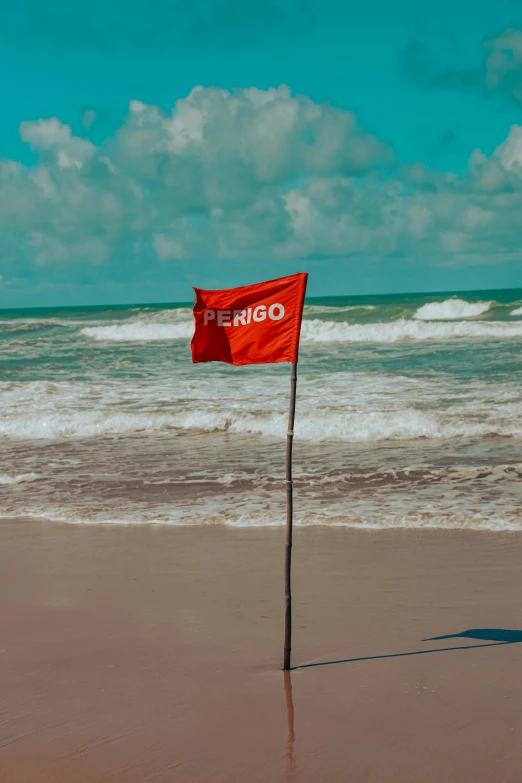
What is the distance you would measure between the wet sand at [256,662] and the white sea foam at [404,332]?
29.8m

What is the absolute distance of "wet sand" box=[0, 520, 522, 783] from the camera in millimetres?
3764

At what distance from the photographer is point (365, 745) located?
384 centimetres

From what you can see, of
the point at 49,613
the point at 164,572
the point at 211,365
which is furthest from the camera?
the point at 211,365

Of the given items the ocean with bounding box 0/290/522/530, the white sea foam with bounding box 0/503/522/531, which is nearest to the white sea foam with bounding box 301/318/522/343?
the ocean with bounding box 0/290/522/530

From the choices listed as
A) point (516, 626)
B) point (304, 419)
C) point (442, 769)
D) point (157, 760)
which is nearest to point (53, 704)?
point (157, 760)

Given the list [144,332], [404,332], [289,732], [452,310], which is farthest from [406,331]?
[289,732]

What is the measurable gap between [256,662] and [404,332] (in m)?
34.0

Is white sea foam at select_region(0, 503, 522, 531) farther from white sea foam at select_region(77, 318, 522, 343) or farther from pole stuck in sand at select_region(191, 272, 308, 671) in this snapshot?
→ white sea foam at select_region(77, 318, 522, 343)

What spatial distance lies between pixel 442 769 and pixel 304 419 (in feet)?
37.2

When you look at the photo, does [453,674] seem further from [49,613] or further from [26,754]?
[49,613]

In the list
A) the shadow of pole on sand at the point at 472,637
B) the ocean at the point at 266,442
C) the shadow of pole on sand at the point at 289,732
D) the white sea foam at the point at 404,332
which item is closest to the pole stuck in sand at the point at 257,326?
the shadow of pole on sand at the point at 289,732

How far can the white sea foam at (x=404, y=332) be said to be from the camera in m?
36.6

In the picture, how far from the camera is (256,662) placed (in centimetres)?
493

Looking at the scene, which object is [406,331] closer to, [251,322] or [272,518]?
[272,518]
